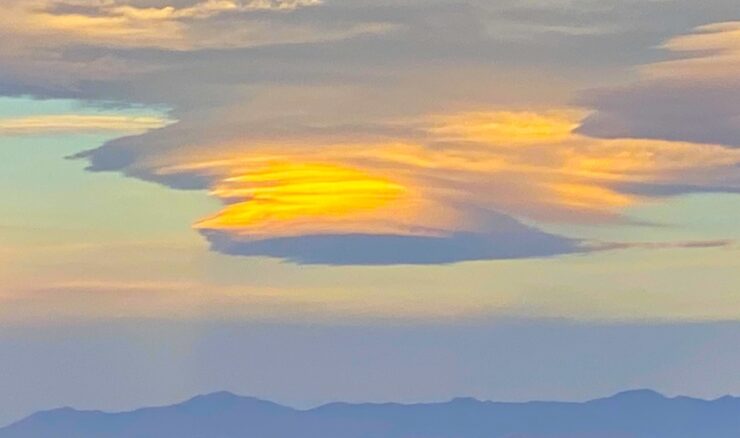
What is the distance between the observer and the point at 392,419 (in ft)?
12.6

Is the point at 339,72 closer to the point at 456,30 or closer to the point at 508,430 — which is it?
the point at 456,30

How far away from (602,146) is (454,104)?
0.54 meters

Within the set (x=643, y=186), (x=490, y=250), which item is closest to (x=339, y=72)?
(x=490, y=250)

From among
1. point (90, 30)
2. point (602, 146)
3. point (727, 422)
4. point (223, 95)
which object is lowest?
point (727, 422)

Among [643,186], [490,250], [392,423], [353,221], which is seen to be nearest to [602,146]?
[643,186]

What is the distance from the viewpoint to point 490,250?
3777mm

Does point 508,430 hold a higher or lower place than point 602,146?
lower

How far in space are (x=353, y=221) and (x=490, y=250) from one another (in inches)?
19.2

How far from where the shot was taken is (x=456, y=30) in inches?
146

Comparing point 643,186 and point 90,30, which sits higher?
point 90,30

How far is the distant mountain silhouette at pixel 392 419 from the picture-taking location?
3.78 metres

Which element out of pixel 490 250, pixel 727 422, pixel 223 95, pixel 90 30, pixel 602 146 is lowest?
pixel 727 422

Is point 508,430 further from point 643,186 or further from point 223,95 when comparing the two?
point 223,95

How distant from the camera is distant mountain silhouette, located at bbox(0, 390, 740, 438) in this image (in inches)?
149
